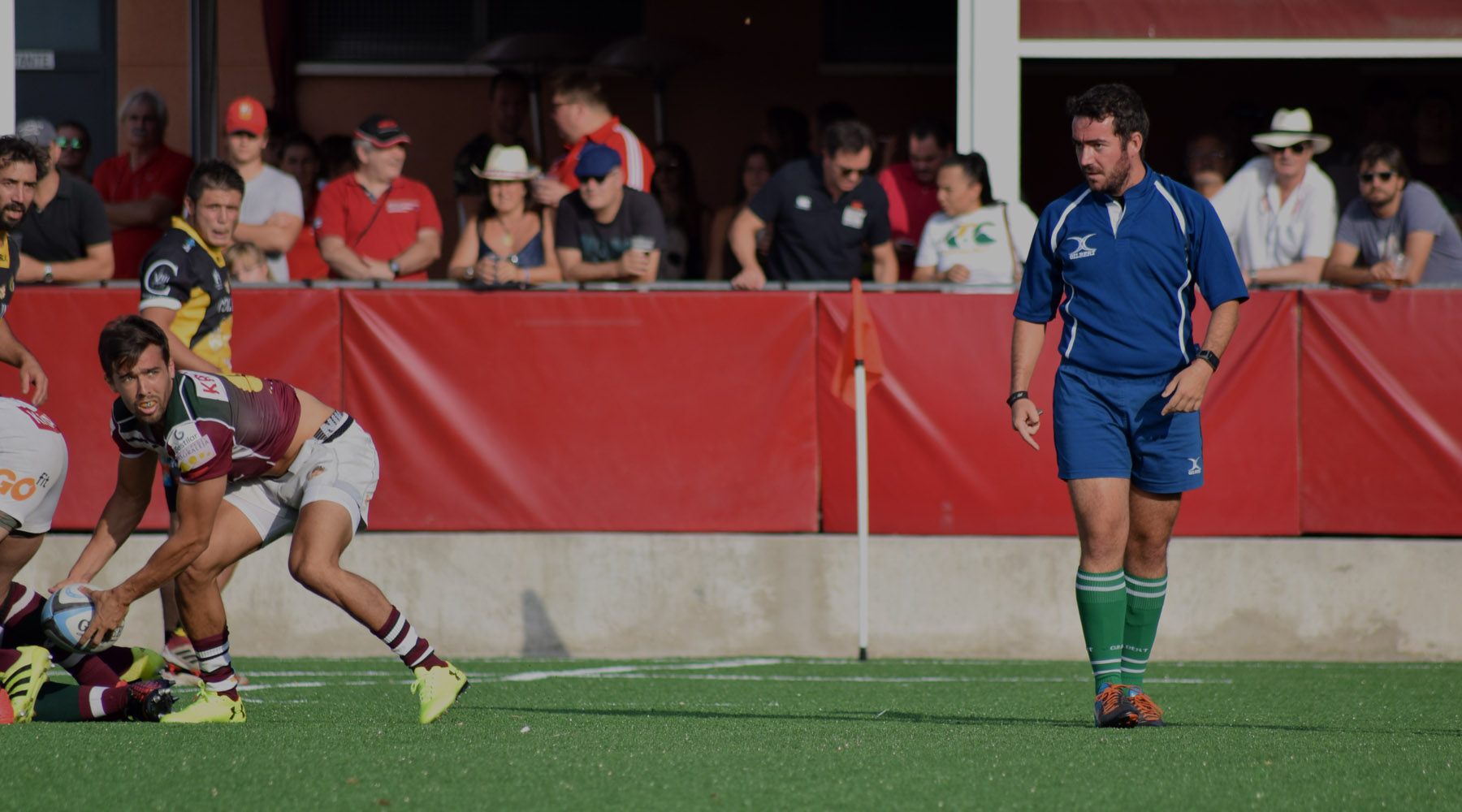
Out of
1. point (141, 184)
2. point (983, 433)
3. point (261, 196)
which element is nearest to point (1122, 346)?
point (983, 433)

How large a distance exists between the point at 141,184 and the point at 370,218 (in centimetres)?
173

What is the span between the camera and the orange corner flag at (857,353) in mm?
8719

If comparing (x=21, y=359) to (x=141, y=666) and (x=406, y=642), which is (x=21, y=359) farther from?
(x=406, y=642)

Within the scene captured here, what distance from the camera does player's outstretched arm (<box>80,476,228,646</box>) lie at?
17.9 feet

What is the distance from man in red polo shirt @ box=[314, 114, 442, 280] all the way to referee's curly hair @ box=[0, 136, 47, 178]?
2.18 metres

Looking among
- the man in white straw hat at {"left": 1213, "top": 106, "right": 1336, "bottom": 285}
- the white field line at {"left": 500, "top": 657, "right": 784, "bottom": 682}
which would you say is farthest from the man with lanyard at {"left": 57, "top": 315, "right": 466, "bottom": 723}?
the man in white straw hat at {"left": 1213, "top": 106, "right": 1336, "bottom": 285}

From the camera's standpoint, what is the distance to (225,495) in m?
6.21

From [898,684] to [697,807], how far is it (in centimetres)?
356

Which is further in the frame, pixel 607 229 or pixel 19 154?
pixel 607 229

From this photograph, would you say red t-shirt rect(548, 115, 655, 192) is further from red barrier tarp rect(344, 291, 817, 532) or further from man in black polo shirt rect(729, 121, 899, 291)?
red barrier tarp rect(344, 291, 817, 532)

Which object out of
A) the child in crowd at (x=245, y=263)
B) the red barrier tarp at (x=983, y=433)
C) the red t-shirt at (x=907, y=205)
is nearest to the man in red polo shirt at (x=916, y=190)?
the red t-shirt at (x=907, y=205)

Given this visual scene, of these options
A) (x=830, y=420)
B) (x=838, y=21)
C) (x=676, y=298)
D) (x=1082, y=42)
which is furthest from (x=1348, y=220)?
(x=838, y=21)

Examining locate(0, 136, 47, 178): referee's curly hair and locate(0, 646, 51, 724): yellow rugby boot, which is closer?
locate(0, 646, 51, 724): yellow rugby boot

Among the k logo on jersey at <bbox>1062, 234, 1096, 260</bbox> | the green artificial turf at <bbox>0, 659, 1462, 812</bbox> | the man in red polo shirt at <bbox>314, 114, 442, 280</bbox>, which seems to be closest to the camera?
the green artificial turf at <bbox>0, 659, 1462, 812</bbox>
